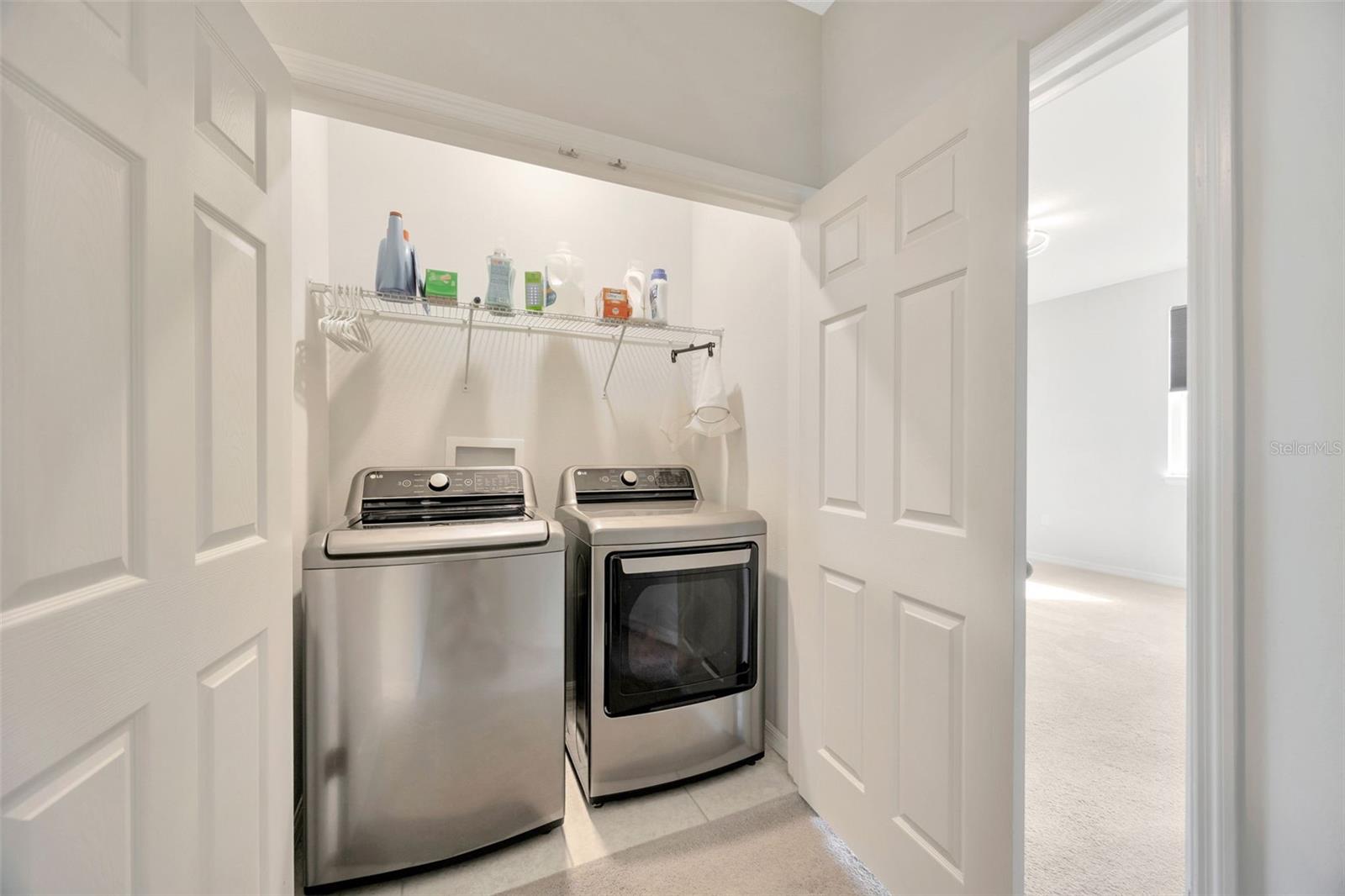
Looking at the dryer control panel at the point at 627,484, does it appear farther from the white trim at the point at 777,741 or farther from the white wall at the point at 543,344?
the white trim at the point at 777,741

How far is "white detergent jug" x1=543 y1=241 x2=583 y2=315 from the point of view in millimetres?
2123

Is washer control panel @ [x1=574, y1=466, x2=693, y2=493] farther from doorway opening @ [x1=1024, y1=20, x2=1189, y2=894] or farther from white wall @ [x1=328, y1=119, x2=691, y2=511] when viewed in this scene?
doorway opening @ [x1=1024, y1=20, x2=1189, y2=894]

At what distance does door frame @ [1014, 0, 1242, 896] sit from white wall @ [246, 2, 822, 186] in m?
1.06

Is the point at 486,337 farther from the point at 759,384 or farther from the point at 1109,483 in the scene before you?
the point at 1109,483

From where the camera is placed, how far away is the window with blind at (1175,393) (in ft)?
14.7

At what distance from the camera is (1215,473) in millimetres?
851

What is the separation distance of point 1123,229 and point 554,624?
485cm

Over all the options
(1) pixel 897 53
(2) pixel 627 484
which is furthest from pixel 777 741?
(1) pixel 897 53

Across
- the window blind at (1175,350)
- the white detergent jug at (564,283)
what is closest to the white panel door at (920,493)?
the white detergent jug at (564,283)

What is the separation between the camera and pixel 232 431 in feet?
2.88

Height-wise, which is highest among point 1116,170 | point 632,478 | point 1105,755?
point 1116,170

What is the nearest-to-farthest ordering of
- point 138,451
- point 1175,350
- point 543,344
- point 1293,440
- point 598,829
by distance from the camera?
point 138,451, point 1293,440, point 598,829, point 543,344, point 1175,350

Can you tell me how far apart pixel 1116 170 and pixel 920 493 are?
3062 mm

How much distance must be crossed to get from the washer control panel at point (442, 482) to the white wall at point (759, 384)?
95 cm
